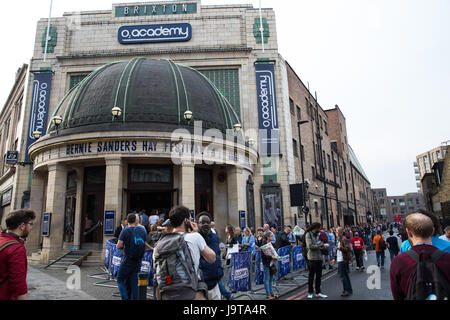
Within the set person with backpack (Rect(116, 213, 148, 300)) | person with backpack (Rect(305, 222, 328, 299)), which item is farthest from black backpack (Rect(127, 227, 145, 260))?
person with backpack (Rect(305, 222, 328, 299))

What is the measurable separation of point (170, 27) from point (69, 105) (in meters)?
12.7

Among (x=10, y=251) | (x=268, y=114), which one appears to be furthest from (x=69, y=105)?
(x=10, y=251)

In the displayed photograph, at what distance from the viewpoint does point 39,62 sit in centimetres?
2645

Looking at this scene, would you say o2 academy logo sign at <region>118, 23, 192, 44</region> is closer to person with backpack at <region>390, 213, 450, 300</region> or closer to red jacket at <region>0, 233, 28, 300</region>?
red jacket at <region>0, 233, 28, 300</region>

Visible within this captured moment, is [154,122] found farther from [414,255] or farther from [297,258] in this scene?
[414,255]

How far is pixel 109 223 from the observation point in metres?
14.9

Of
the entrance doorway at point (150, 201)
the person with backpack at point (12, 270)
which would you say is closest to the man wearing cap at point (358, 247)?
the entrance doorway at point (150, 201)

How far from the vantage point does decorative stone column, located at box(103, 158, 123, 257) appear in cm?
1514

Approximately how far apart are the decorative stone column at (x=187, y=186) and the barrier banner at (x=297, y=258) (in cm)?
579

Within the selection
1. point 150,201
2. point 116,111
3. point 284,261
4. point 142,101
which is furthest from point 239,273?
point 142,101
